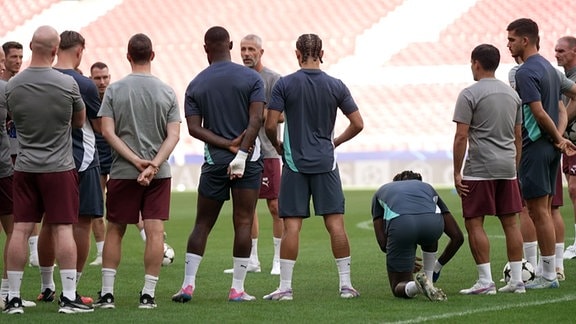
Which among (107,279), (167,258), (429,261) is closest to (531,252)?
(429,261)

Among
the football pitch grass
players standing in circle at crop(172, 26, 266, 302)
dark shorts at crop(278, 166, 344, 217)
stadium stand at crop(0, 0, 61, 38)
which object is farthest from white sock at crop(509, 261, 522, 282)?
stadium stand at crop(0, 0, 61, 38)

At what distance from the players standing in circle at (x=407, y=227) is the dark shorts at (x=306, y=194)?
1.42 ft

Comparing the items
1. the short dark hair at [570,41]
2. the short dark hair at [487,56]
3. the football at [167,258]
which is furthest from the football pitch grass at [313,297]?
the short dark hair at [570,41]

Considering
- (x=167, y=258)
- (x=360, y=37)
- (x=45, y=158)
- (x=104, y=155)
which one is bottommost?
(x=167, y=258)

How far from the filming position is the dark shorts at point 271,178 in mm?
11859

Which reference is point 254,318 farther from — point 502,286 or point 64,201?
point 502,286

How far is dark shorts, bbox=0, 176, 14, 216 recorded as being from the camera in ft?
30.6

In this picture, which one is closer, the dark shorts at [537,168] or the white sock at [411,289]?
the white sock at [411,289]

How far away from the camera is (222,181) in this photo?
30.1 ft

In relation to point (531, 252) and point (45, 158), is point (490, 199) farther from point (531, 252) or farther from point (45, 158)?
point (45, 158)

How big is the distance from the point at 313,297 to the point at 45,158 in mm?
2552

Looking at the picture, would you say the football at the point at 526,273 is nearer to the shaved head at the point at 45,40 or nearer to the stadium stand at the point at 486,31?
the shaved head at the point at 45,40

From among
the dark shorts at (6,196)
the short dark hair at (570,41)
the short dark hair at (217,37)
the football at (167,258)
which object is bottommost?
the football at (167,258)

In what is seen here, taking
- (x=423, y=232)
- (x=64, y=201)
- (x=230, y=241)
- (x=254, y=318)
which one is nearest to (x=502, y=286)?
(x=423, y=232)
